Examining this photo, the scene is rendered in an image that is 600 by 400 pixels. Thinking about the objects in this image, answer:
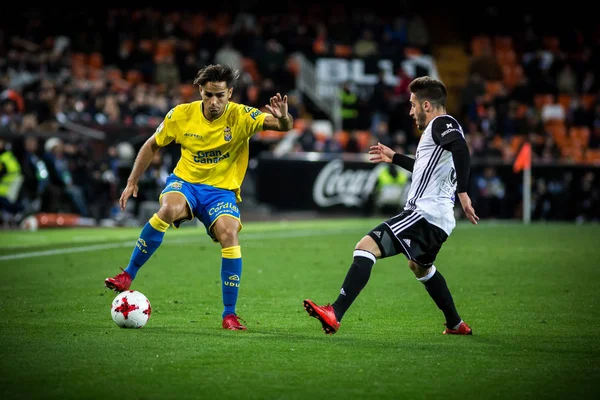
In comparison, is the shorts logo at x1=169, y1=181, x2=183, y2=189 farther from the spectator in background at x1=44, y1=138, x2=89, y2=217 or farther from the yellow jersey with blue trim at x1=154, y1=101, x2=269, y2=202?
the spectator in background at x1=44, y1=138, x2=89, y2=217

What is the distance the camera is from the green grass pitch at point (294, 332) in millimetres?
5422

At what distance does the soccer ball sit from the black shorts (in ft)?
6.06

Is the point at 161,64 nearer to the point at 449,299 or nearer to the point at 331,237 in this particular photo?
the point at 331,237

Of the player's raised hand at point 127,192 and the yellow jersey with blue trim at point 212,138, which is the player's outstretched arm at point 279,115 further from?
the player's raised hand at point 127,192

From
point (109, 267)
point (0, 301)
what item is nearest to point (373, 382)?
point (0, 301)

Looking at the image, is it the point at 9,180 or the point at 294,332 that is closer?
the point at 294,332

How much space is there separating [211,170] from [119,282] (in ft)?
3.93

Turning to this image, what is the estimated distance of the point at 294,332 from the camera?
7.40 m

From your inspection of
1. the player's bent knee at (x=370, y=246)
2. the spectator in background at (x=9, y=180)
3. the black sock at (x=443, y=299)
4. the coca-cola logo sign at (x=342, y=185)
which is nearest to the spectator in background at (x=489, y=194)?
the coca-cola logo sign at (x=342, y=185)

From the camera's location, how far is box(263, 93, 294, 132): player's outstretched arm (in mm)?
7441

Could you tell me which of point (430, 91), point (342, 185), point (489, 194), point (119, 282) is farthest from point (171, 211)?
point (489, 194)

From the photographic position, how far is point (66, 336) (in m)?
6.97

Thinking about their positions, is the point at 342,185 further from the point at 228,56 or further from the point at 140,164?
the point at 140,164

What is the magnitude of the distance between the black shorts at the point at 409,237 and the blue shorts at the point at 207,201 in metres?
1.32
